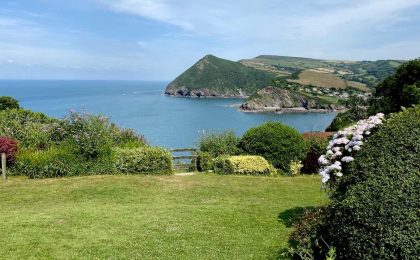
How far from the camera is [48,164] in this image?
21.2 metres

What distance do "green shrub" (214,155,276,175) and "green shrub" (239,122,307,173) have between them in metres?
1.24

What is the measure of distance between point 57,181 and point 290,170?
13148mm

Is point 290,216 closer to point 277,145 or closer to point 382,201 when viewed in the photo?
point 382,201

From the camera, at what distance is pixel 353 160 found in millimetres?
9289

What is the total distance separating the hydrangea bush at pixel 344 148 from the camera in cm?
969

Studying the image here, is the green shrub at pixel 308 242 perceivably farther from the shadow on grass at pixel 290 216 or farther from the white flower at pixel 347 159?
the white flower at pixel 347 159

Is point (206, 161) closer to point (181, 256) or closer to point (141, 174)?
point (141, 174)

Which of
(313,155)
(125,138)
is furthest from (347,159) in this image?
(125,138)

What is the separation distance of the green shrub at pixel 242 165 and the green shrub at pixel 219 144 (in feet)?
8.63

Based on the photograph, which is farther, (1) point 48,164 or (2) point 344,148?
(1) point 48,164

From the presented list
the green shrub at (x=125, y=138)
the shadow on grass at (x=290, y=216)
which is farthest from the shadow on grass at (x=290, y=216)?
the green shrub at (x=125, y=138)

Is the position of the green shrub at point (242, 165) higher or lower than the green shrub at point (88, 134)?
lower

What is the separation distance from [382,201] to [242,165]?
639 inches

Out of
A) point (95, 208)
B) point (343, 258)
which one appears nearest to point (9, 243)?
point (95, 208)
